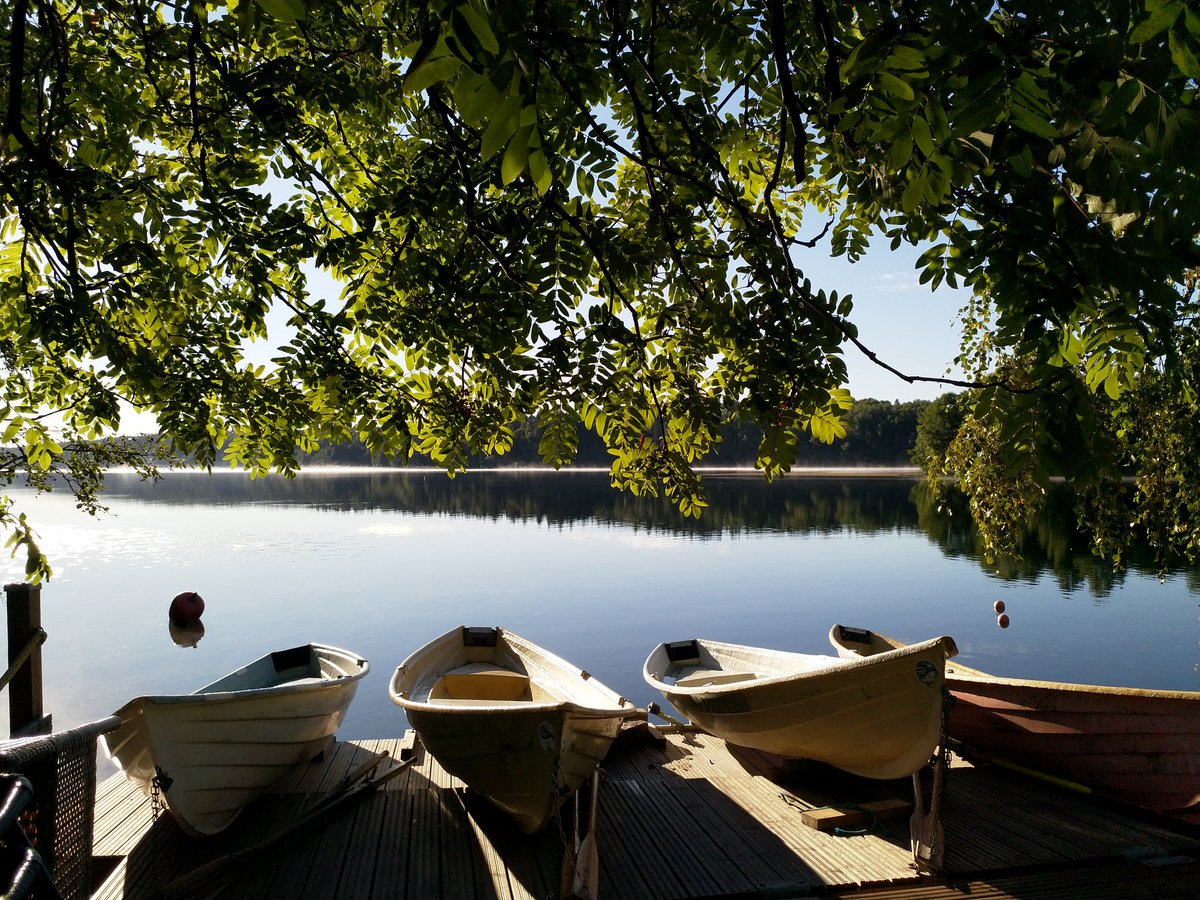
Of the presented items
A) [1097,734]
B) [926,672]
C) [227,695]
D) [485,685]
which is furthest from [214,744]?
[1097,734]

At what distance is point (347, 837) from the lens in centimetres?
671

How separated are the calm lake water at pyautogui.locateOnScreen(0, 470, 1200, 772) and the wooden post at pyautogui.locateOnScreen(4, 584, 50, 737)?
6.28m

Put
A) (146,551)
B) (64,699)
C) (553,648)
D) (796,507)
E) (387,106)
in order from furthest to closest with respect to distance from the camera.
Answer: (796,507), (146,551), (553,648), (64,699), (387,106)

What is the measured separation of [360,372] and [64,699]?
13163 mm

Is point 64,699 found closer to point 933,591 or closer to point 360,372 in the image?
point 360,372

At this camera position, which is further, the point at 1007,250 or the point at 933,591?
the point at 933,591

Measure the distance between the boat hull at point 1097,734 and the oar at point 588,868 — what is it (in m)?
4.38

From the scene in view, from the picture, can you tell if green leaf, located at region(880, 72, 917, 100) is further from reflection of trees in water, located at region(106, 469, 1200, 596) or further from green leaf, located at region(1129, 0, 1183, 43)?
reflection of trees in water, located at region(106, 469, 1200, 596)

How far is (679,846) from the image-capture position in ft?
21.4

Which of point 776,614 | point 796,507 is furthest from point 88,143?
point 796,507

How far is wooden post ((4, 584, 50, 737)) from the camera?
676cm

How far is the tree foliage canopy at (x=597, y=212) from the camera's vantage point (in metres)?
1.87

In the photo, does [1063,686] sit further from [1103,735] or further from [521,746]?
[521,746]

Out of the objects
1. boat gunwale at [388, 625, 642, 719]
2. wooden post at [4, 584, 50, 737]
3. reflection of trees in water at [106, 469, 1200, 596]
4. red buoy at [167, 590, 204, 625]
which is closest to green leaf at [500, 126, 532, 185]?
boat gunwale at [388, 625, 642, 719]
